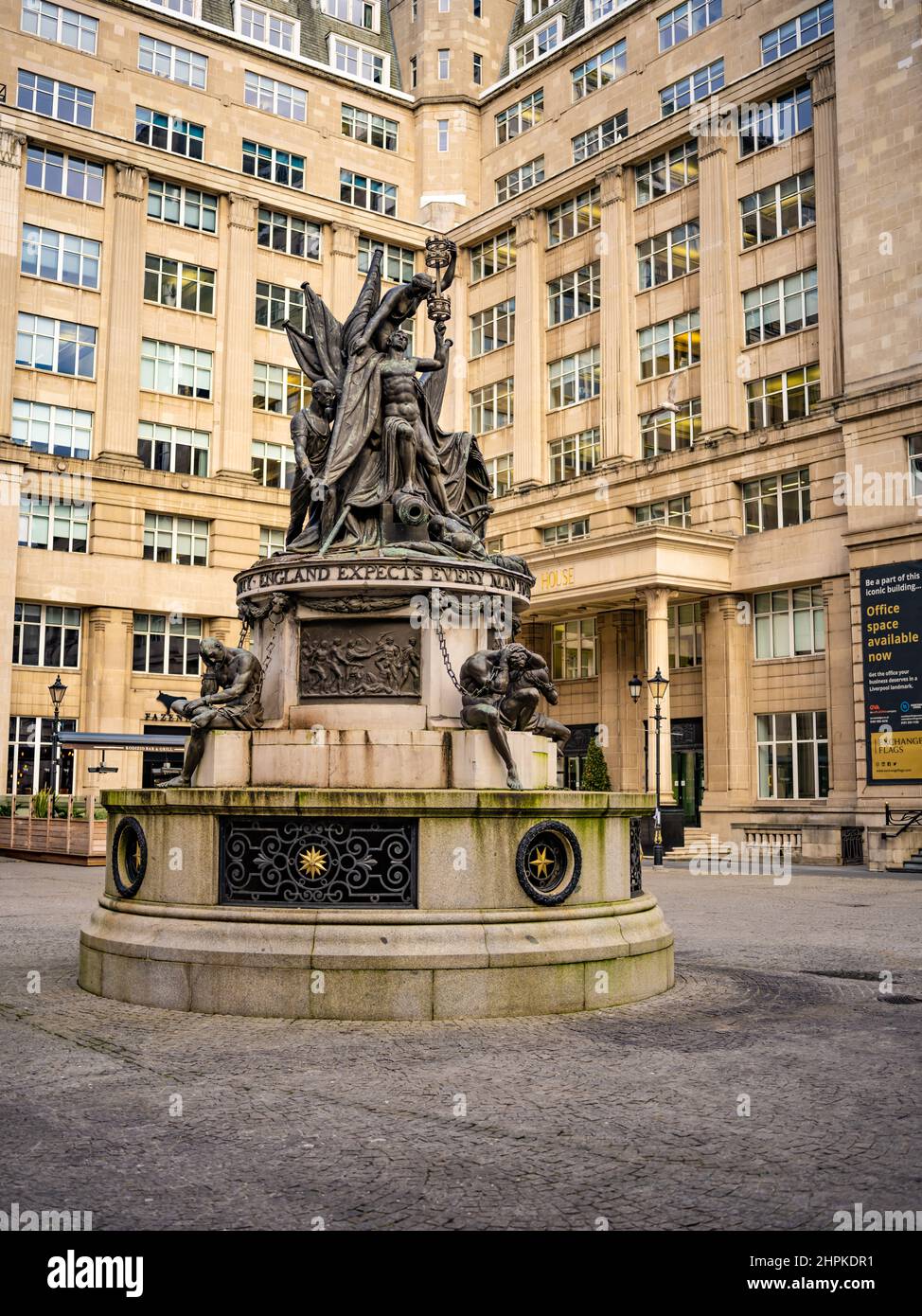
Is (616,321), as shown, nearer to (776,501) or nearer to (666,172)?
(666,172)

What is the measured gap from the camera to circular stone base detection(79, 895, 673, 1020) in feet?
30.9

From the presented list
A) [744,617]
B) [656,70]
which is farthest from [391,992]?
[656,70]

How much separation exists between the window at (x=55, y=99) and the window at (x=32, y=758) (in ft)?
81.6

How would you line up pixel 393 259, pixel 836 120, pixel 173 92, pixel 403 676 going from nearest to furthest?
pixel 403 676 → pixel 836 120 → pixel 173 92 → pixel 393 259

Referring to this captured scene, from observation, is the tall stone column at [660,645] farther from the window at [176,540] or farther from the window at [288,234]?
the window at [288,234]

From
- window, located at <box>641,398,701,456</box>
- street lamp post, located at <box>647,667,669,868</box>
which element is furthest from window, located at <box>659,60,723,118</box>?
street lamp post, located at <box>647,667,669,868</box>

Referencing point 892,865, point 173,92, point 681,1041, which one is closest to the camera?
point 681,1041

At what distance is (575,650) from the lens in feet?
170

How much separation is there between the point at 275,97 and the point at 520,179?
1219 centimetres

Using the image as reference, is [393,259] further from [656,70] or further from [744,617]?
[744,617]

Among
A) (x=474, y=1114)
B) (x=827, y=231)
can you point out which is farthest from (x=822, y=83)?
(x=474, y=1114)

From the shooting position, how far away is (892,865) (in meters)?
34.6

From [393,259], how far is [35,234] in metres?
17.6

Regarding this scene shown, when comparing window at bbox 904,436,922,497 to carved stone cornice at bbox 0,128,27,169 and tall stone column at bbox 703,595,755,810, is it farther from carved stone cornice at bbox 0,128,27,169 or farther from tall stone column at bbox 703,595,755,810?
carved stone cornice at bbox 0,128,27,169
